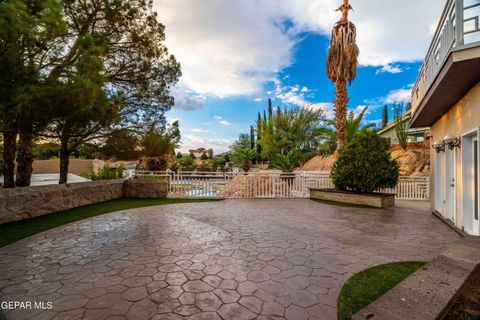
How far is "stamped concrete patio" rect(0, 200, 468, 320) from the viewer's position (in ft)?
7.70

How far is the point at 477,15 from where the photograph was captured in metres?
3.64

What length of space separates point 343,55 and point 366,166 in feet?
21.6

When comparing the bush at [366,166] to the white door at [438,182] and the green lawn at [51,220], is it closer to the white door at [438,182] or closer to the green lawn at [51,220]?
the white door at [438,182]

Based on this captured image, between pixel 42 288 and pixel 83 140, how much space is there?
6.41 meters

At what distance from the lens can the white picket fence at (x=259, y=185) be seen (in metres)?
9.84

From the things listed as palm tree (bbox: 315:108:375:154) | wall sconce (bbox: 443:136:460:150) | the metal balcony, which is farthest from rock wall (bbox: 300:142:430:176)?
the metal balcony

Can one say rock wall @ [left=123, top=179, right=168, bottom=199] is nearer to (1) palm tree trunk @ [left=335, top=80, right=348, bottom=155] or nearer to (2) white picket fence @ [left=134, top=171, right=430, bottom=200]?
(2) white picket fence @ [left=134, top=171, right=430, bottom=200]

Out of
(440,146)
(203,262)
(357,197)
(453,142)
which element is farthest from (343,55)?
(203,262)

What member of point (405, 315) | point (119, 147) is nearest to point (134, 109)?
point (119, 147)

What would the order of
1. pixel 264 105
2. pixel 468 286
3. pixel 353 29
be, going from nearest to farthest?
pixel 468 286
pixel 353 29
pixel 264 105

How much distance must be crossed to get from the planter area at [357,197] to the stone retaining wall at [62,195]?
7150 millimetres

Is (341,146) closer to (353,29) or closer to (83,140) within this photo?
(353,29)

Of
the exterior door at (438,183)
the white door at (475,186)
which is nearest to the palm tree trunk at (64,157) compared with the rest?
the white door at (475,186)

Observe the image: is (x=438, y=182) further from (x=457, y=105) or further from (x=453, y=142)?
(x=457, y=105)
